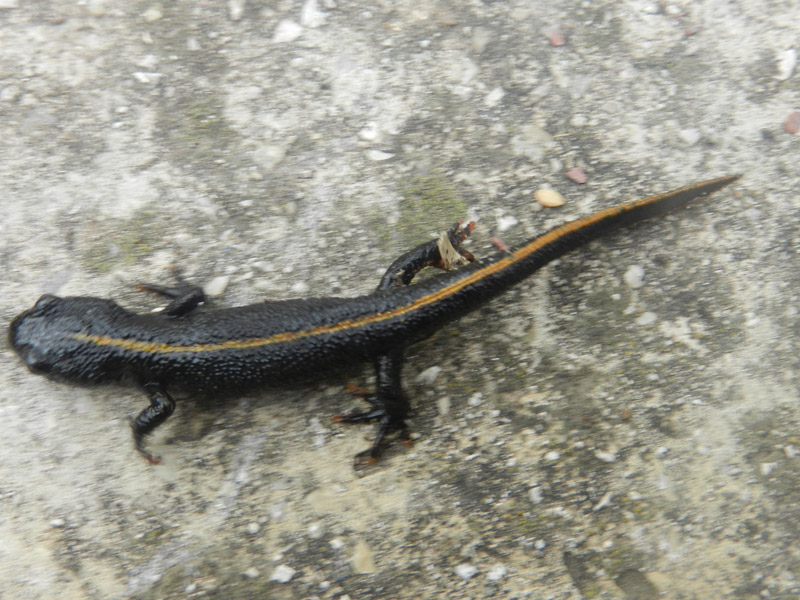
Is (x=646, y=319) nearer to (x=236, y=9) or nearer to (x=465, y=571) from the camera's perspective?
(x=465, y=571)

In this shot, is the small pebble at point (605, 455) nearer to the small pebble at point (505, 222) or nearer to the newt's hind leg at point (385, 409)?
the newt's hind leg at point (385, 409)

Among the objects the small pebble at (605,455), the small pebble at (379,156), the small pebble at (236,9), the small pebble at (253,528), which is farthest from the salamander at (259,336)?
the small pebble at (236,9)

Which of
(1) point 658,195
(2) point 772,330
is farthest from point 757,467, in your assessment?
(1) point 658,195

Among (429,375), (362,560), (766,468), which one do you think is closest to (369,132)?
(429,375)

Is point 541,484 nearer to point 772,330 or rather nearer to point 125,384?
point 772,330

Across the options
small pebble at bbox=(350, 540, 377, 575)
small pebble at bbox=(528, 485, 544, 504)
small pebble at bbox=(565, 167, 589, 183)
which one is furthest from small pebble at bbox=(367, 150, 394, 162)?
small pebble at bbox=(350, 540, 377, 575)

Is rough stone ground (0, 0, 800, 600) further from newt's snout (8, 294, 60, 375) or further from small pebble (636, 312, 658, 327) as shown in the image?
newt's snout (8, 294, 60, 375)
